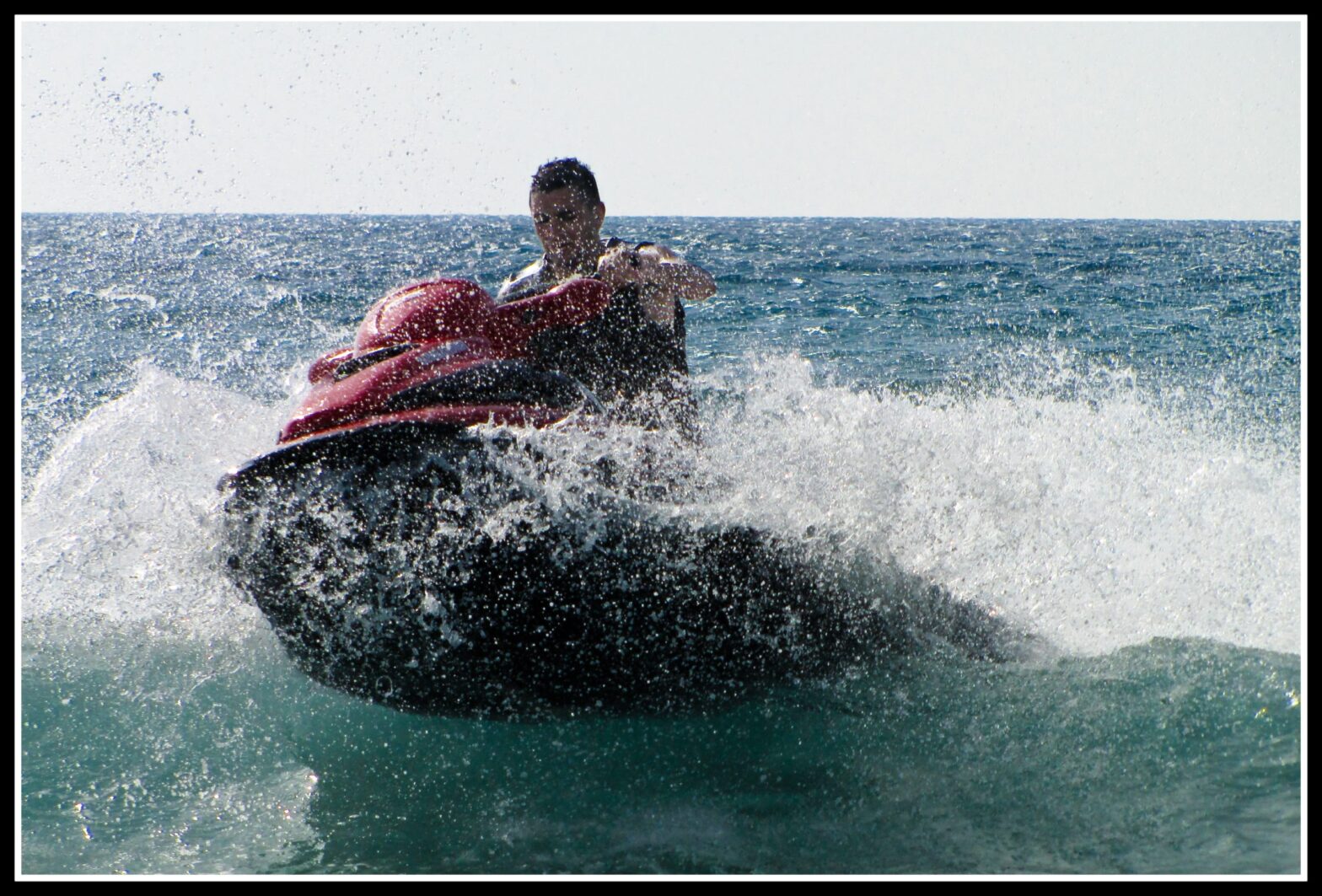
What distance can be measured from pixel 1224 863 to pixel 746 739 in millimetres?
1189

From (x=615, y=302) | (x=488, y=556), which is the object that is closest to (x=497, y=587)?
(x=488, y=556)

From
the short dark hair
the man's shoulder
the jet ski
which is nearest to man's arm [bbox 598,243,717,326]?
the jet ski

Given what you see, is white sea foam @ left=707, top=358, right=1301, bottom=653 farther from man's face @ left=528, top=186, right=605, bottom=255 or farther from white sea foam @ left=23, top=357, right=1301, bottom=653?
man's face @ left=528, top=186, right=605, bottom=255

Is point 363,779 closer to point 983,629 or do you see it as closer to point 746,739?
point 746,739

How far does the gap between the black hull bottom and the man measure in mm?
521

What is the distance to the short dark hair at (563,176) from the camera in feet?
10.9

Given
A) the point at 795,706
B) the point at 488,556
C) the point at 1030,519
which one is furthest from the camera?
the point at 1030,519

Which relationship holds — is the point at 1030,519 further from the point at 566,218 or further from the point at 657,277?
the point at 566,218

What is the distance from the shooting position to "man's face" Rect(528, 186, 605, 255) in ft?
10.9

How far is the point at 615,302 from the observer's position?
308 centimetres

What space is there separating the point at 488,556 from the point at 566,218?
1289 millimetres

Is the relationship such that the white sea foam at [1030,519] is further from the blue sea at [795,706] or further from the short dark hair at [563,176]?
the short dark hair at [563,176]

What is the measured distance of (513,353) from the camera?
9.64ft

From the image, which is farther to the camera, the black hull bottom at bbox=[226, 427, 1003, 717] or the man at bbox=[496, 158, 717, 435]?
the man at bbox=[496, 158, 717, 435]
